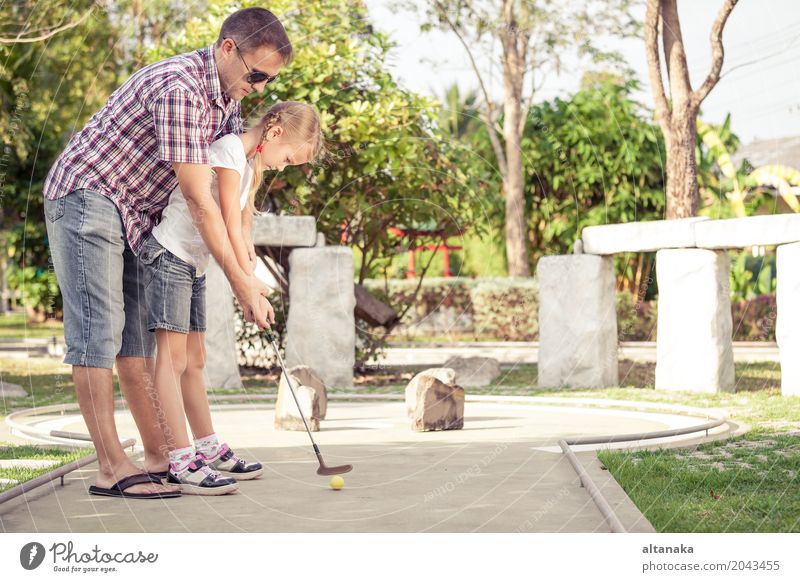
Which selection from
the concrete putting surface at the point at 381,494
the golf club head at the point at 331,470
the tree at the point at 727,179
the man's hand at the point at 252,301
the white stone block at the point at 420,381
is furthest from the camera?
the tree at the point at 727,179

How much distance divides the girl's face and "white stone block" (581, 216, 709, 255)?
5.33m

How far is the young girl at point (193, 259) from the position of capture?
A: 3977mm

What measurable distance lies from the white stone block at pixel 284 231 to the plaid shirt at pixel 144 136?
17.8 feet

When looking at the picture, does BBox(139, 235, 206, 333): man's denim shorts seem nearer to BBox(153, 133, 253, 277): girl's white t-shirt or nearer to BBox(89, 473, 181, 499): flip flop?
BBox(153, 133, 253, 277): girl's white t-shirt

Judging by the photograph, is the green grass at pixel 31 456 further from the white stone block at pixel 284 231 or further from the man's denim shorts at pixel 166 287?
the white stone block at pixel 284 231

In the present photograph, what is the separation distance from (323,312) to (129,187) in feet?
18.3

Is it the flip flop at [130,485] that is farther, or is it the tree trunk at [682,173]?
the tree trunk at [682,173]

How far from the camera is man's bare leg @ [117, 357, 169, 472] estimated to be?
4.07m

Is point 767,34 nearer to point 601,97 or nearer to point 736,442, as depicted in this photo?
point 736,442

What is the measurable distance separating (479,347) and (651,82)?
608cm

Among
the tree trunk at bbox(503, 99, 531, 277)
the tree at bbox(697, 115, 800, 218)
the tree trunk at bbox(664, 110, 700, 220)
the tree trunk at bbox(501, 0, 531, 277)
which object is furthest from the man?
the tree at bbox(697, 115, 800, 218)

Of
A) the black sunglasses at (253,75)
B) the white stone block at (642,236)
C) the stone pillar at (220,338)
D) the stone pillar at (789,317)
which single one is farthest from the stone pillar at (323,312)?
the black sunglasses at (253,75)

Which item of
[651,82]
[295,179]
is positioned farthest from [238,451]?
[651,82]

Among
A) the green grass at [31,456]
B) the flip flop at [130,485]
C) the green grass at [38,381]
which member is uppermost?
the flip flop at [130,485]
